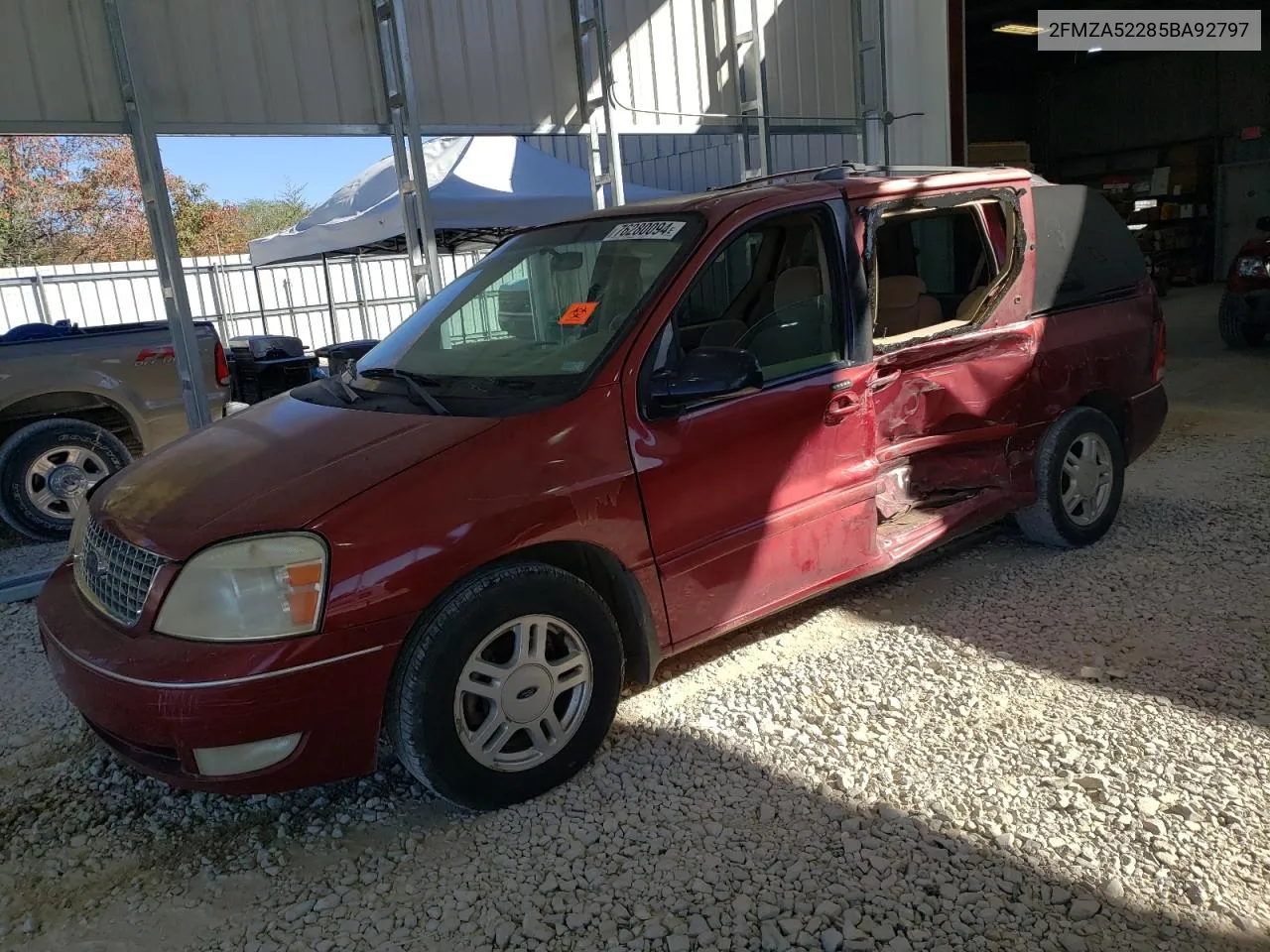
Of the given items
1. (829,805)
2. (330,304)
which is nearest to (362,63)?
(829,805)

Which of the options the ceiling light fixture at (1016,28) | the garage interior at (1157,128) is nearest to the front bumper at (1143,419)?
the garage interior at (1157,128)

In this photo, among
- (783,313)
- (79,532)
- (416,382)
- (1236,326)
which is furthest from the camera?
Result: (1236,326)

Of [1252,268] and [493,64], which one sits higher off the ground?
[493,64]

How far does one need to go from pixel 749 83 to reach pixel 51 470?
20.2ft

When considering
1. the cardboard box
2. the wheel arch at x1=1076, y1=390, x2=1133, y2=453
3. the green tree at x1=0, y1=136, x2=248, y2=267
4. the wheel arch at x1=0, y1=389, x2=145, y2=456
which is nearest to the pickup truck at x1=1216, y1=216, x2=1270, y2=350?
the cardboard box

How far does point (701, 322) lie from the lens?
4125 millimetres

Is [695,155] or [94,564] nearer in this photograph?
[94,564]

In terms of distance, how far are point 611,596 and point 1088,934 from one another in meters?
1.59

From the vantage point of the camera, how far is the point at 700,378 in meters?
3.06

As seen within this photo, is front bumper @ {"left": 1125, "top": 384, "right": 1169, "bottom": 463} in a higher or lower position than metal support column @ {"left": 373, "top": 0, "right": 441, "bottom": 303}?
lower

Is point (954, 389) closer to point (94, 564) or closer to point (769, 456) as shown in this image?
point (769, 456)

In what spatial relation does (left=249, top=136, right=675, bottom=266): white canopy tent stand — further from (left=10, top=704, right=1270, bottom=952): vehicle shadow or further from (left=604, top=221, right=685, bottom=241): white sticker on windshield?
(left=10, top=704, right=1270, bottom=952): vehicle shadow

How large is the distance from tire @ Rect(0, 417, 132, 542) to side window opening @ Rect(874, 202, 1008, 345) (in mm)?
4907

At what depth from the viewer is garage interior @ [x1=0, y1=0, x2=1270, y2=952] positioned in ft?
7.82
